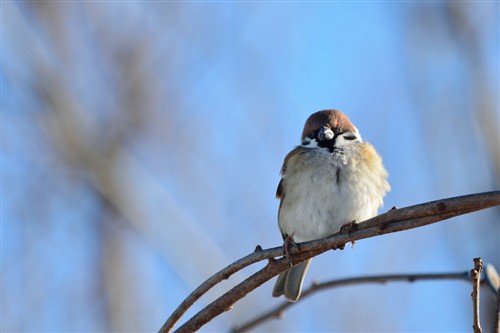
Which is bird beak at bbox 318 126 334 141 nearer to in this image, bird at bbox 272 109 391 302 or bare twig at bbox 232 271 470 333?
bird at bbox 272 109 391 302

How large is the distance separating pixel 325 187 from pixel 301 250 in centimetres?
143

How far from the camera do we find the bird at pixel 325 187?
9.46 ft

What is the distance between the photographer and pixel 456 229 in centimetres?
409

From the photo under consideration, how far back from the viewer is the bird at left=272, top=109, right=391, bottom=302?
288 cm

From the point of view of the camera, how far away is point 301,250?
1486 millimetres

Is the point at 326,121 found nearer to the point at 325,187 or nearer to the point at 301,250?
the point at 325,187

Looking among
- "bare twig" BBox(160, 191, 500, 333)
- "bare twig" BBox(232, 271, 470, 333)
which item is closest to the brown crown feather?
"bare twig" BBox(232, 271, 470, 333)

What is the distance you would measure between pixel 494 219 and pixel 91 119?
258 cm

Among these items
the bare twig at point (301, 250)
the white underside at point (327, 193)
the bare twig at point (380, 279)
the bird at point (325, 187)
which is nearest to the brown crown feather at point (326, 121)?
the bird at point (325, 187)

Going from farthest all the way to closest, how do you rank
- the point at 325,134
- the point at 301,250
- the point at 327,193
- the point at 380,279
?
the point at 325,134 → the point at 327,193 → the point at 380,279 → the point at 301,250

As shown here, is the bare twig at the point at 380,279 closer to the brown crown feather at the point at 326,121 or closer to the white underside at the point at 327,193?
the white underside at the point at 327,193

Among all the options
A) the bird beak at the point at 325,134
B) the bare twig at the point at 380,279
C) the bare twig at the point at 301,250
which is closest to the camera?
the bare twig at the point at 301,250

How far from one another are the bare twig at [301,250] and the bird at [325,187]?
4.29 ft

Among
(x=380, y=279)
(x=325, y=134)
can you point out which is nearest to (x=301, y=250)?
(x=380, y=279)
